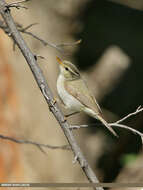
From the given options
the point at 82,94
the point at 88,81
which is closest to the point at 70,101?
the point at 82,94

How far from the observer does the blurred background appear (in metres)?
6.01

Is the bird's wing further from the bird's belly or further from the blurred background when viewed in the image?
the blurred background

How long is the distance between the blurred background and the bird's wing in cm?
156

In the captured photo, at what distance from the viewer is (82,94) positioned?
4578mm

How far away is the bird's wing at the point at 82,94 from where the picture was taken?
4414 millimetres

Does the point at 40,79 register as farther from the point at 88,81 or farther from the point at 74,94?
the point at 88,81

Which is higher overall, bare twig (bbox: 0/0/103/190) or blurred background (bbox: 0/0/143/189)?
bare twig (bbox: 0/0/103/190)

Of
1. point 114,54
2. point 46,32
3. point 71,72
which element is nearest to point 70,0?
point 46,32

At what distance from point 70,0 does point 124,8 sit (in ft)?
7.06

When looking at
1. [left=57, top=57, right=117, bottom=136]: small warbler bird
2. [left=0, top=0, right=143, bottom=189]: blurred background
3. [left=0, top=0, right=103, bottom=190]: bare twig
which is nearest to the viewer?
[left=0, top=0, right=103, bottom=190]: bare twig

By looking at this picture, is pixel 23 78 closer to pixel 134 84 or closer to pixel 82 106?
pixel 82 106

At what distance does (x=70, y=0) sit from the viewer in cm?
681

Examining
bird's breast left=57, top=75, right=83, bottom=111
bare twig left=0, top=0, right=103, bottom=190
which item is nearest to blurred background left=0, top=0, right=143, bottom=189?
bird's breast left=57, top=75, right=83, bottom=111

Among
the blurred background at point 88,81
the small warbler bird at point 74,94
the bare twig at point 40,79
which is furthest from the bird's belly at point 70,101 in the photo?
the blurred background at point 88,81
